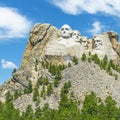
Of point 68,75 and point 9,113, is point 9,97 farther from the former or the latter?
point 9,113

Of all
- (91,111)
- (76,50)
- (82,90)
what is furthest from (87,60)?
(91,111)

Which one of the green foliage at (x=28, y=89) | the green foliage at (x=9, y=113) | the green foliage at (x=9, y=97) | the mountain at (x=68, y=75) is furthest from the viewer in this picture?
the green foliage at (x=28, y=89)

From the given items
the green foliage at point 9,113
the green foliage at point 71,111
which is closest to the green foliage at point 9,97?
the green foliage at point 9,113

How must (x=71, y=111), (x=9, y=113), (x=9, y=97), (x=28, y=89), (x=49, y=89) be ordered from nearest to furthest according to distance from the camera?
(x=71, y=111), (x=9, y=113), (x=49, y=89), (x=9, y=97), (x=28, y=89)

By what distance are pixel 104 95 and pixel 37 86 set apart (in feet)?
80.4

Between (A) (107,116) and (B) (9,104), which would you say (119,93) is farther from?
(B) (9,104)

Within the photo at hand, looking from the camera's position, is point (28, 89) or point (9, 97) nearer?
point (9, 97)

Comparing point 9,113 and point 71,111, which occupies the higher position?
point 9,113

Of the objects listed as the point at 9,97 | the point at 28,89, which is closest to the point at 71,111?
the point at 28,89

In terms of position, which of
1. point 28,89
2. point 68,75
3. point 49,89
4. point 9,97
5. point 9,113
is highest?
point 68,75

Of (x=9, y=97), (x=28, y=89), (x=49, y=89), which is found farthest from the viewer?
(x=28, y=89)

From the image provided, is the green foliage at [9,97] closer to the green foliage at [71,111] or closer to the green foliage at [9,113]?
the green foliage at [9,113]

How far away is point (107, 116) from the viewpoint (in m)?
156

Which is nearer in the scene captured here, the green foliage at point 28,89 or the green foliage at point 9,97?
the green foliage at point 9,97
